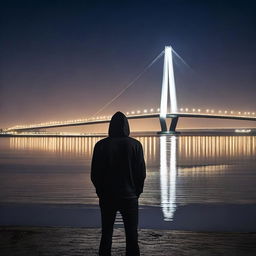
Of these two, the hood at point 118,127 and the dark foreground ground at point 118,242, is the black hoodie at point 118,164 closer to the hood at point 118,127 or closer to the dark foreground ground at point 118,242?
the hood at point 118,127

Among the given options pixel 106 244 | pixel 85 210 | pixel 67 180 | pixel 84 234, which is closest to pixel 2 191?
pixel 67 180

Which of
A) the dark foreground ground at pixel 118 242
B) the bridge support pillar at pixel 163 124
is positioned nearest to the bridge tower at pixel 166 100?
the bridge support pillar at pixel 163 124

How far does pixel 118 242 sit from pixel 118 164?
601 millimetres

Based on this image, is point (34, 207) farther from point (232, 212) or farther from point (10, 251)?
point (10, 251)

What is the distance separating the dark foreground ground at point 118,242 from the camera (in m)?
2.44

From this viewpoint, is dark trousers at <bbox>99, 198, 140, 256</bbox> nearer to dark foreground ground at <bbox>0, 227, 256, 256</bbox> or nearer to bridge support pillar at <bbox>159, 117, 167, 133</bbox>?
dark foreground ground at <bbox>0, 227, 256, 256</bbox>

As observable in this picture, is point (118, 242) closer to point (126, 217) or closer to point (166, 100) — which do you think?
point (126, 217)

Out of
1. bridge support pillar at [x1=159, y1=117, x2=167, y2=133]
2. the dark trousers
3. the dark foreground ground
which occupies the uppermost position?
bridge support pillar at [x1=159, y1=117, x2=167, y2=133]

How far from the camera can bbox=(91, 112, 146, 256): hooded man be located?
2.30 meters

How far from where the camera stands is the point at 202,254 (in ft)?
7.95

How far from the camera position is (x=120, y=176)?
2312 mm

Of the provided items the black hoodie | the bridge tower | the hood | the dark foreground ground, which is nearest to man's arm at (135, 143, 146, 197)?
the black hoodie

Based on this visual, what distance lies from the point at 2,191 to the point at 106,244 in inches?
191

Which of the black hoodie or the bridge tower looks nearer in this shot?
the black hoodie
